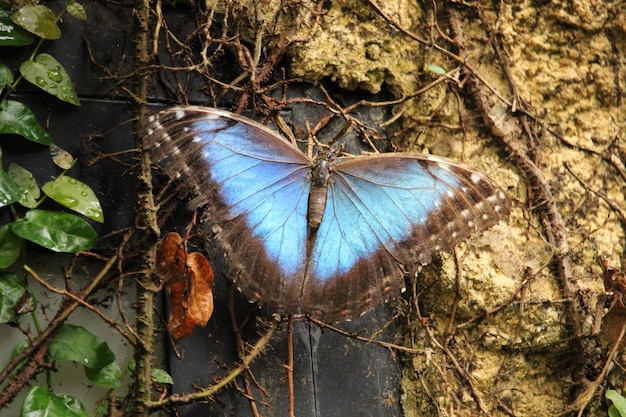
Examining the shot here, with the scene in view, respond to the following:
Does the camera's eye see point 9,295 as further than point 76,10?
No

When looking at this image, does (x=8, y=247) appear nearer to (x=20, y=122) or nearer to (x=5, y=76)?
(x=20, y=122)

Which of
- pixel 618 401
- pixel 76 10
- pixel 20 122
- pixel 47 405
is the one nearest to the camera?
pixel 47 405

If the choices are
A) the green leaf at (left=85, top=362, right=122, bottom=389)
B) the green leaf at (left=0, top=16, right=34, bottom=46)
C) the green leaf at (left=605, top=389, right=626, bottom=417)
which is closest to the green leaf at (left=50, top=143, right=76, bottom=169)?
the green leaf at (left=0, top=16, right=34, bottom=46)

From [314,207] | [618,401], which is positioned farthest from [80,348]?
[618,401]

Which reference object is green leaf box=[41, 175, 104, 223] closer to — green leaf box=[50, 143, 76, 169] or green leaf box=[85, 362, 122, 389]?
green leaf box=[50, 143, 76, 169]

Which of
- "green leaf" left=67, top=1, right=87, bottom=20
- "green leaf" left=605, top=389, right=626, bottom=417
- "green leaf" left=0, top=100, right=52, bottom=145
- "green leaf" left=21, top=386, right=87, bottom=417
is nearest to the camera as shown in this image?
"green leaf" left=21, top=386, right=87, bottom=417

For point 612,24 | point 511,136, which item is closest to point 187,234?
point 511,136

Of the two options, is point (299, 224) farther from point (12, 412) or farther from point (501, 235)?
point (12, 412)
